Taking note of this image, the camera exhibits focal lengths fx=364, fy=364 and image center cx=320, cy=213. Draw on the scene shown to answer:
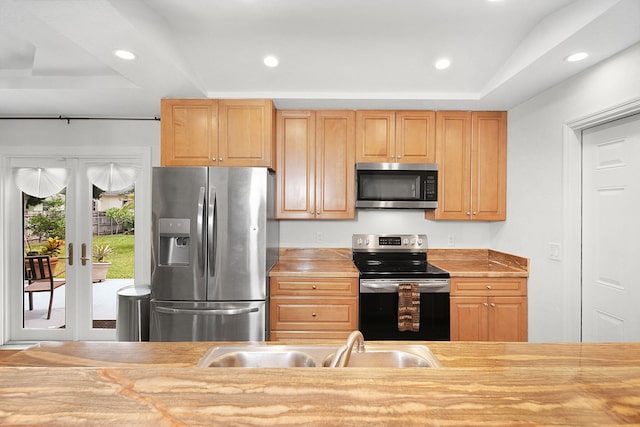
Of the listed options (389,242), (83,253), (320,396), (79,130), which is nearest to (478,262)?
(389,242)

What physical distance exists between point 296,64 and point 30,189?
3.16m

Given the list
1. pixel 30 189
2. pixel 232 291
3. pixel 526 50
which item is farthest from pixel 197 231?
pixel 526 50

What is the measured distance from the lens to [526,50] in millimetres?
2393

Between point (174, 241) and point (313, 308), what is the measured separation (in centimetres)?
123

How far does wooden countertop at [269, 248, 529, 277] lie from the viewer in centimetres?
298

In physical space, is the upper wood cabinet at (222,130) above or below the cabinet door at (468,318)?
above

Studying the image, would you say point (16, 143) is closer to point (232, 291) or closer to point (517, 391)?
point (232, 291)

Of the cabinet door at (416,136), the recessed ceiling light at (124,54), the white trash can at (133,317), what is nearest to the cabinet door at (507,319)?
the cabinet door at (416,136)

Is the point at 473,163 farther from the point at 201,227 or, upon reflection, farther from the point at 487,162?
the point at 201,227

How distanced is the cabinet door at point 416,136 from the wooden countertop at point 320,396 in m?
3.06

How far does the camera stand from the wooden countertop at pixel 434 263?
117 inches

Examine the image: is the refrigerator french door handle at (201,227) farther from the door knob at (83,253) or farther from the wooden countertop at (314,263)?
the door knob at (83,253)

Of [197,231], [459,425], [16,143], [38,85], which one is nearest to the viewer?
[459,425]

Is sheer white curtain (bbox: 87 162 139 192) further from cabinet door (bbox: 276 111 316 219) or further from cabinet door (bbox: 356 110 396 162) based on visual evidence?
cabinet door (bbox: 356 110 396 162)
